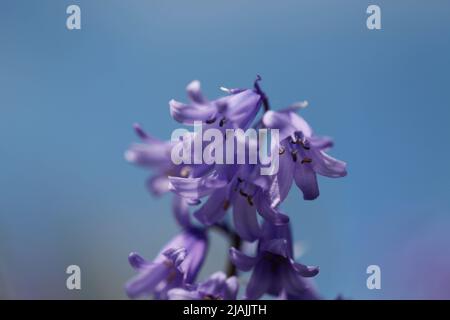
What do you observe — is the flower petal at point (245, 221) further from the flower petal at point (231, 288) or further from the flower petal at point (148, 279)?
the flower petal at point (148, 279)

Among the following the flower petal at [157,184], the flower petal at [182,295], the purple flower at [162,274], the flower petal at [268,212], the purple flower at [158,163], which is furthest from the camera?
the flower petal at [157,184]

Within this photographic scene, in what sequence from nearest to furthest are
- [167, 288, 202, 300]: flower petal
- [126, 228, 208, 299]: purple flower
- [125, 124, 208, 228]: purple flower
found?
[167, 288, 202, 300]: flower petal → [126, 228, 208, 299]: purple flower → [125, 124, 208, 228]: purple flower

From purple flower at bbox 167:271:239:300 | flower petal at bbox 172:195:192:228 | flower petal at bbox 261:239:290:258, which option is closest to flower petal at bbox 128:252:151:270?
purple flower at bbox 167:271:239:300

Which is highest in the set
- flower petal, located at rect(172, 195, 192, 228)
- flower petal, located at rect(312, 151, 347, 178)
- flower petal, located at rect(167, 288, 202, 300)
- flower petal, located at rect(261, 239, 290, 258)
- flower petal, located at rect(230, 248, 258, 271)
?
flower petal, located at rect(312, 151, 347, 178)

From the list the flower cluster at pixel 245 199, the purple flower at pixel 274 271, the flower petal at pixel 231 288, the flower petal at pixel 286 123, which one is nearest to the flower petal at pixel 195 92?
the flower cluster at pixel 245 199

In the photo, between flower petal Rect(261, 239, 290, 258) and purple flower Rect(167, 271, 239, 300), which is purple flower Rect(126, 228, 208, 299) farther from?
flower petal Rect(261, 239, 290, 258)

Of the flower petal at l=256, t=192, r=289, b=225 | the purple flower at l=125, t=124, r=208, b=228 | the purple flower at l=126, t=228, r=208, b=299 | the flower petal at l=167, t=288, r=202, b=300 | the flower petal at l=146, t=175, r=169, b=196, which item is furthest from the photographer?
the flower petal at l=146, t=175, r=169, b=196

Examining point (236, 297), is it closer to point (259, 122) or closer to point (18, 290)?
point (259, 122)
